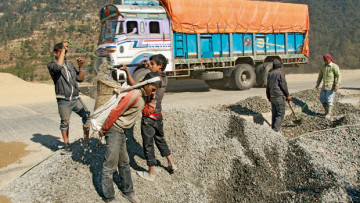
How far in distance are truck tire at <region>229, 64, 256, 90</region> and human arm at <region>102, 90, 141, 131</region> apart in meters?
9.30

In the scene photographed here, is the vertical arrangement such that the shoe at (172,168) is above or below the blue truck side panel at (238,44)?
below

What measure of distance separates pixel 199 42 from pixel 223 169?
7.67 m

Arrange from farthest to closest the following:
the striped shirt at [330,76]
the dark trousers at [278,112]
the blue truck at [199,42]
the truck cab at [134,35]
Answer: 1. the blue truck at [199,42]
2. the truck cab at [134,35]
3. the striped shirt at [330,76]
4. the dark trousers at [278,112]

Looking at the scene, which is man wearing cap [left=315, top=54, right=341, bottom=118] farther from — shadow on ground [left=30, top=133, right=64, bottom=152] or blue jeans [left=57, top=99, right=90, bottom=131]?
shadow on ground [left=30, top=133, right=64, bottom=152]

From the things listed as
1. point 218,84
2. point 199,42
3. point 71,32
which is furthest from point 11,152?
point 71,32

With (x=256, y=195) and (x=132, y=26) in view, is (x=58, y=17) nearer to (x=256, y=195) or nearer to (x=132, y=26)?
(x=132, y=26)

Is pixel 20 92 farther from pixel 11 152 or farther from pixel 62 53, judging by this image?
pixel 62 53

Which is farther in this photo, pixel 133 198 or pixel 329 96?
pixel 329 96

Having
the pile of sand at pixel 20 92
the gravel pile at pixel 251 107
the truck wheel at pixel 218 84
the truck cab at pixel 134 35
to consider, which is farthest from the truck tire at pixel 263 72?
the pile of sand at pixel 20 92

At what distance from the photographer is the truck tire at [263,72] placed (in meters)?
12.6

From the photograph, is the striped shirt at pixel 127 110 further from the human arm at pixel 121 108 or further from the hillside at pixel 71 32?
the hillside at pixel 71 32

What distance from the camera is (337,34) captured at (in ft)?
101


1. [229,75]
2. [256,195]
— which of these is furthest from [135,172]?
[229,75]

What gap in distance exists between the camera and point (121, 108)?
10.6 feet
